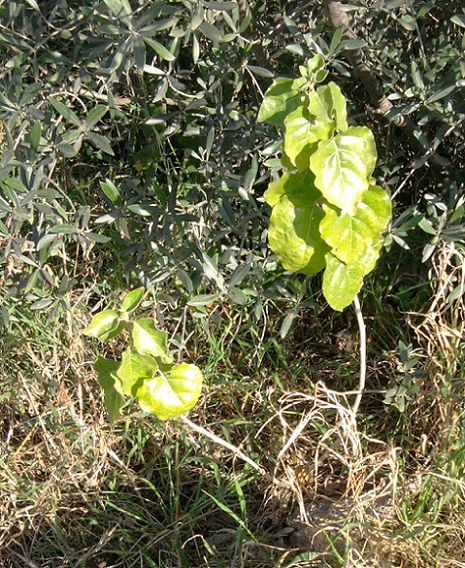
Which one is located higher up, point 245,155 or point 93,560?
point 245,155

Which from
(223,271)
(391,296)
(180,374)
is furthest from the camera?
(391,296)

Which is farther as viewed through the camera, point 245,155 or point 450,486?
point 245,155

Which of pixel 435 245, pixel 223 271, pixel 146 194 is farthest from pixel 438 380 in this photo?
pixel 146 194

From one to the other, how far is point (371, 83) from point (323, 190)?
651 mm

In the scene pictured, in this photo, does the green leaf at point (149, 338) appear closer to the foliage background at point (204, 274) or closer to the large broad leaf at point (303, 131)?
the foliage background at point (204, 274)

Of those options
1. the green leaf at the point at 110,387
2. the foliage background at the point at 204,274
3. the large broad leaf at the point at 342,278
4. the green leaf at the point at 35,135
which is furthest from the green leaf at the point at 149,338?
the green leaf at the point at 35,135

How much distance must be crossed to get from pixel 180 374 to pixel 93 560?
0.75 meters

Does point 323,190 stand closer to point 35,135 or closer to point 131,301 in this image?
point 131,301

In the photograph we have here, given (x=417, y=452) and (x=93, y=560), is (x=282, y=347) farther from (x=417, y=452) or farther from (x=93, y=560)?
(x=93, y=560)

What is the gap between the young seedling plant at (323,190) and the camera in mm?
1655

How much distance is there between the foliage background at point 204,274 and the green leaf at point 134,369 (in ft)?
1.17

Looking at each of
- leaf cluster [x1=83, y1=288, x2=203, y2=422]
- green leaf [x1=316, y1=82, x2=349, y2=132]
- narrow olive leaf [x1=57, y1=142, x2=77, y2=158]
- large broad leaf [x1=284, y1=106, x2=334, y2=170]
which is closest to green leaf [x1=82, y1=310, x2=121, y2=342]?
leaf cluster [x1=83, y1=288, x2=203, y2=422]

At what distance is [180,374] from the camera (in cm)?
189

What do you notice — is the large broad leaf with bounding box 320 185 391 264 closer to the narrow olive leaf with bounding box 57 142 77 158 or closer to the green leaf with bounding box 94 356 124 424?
the green leaf with bounding box 94 356 124 424
